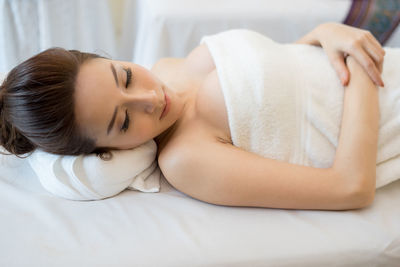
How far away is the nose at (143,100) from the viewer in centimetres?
89

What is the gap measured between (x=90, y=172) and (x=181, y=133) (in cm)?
25

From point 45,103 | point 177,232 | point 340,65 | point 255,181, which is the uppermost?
point 340,65

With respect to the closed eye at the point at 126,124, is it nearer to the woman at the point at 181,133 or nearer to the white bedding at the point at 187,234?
the woman at the point at 181,133

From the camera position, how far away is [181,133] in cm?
100

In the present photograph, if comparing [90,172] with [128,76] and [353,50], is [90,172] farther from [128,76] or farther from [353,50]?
[353,50]

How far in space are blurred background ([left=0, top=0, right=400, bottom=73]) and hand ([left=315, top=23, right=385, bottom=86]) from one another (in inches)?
24.7

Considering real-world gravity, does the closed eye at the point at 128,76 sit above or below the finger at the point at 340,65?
below

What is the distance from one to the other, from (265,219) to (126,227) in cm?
33

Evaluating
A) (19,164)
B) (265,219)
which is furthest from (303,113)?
(19,164)

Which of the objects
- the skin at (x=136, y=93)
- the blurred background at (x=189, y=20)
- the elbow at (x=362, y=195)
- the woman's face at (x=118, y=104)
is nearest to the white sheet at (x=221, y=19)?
the blurred background at (x=189, y=20)

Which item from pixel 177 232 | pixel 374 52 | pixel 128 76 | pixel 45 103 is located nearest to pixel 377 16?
pixel 374 52

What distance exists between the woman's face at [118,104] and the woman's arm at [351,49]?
1.46ft

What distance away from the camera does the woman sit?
850 millimetres

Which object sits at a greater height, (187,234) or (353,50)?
(353,50)
